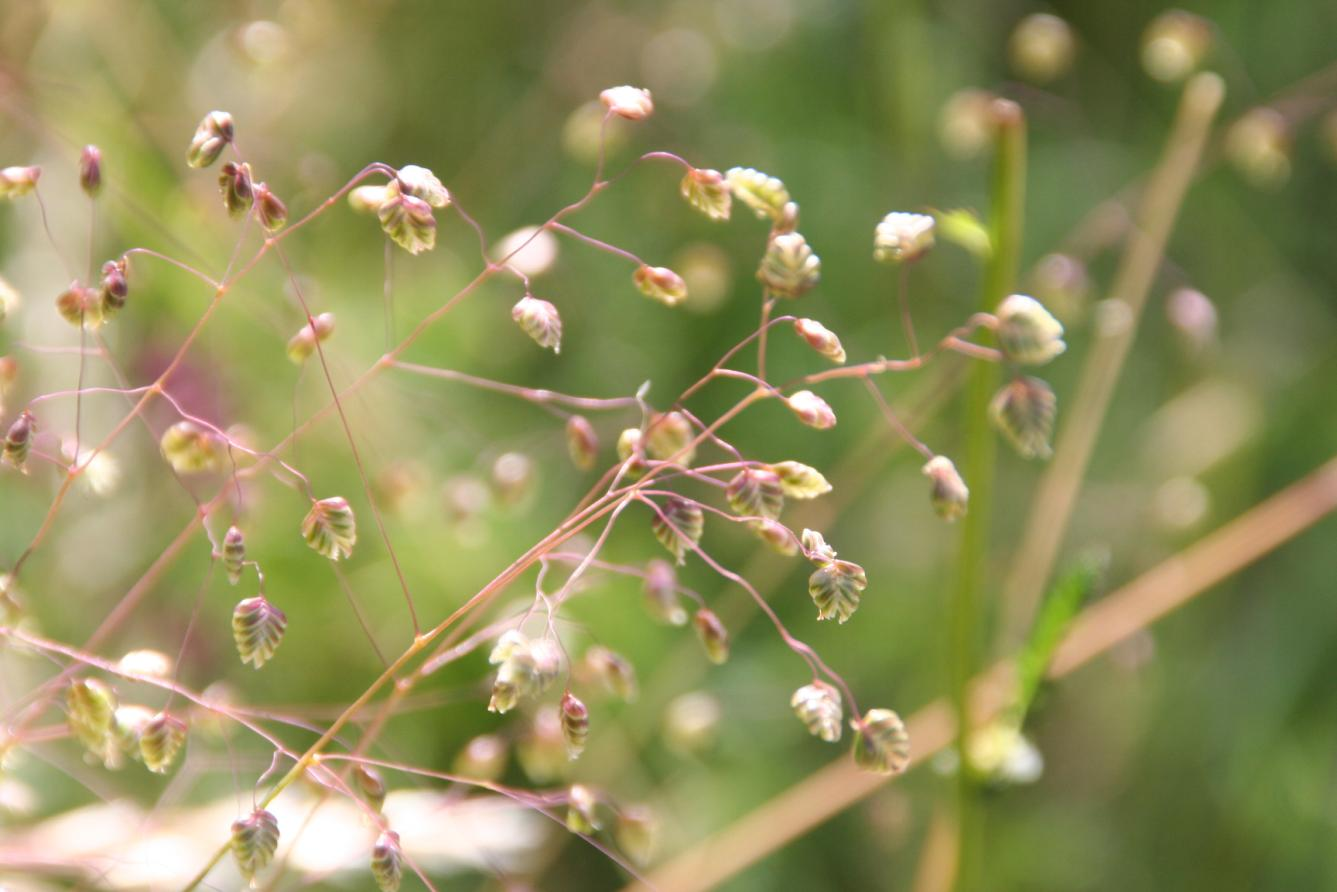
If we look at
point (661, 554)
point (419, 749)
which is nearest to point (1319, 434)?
point (661, 554)

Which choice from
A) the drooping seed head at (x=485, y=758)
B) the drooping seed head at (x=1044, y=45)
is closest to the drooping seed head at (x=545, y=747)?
the drooping seed head at (x=485, y=758)

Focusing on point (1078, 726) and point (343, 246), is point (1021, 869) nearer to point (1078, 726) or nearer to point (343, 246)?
point (1078, 726)


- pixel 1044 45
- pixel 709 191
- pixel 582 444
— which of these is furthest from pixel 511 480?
pixel 1044 45

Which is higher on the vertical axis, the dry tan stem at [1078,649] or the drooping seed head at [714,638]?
the dry tan stem at [1078,649]

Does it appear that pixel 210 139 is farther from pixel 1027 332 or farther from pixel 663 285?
pixel 1027 332

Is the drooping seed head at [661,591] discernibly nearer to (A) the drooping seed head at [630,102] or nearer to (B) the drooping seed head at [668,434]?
(B) the drooping seed head at [668,434]

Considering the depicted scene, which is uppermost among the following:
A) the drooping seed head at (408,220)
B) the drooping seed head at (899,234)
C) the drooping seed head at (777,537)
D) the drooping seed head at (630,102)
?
the drooping seed head at (630,102)

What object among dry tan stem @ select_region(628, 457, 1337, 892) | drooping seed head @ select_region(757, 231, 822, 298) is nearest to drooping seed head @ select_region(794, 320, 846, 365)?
drooping seed head @ select_region(757, 231, 822, 298)
